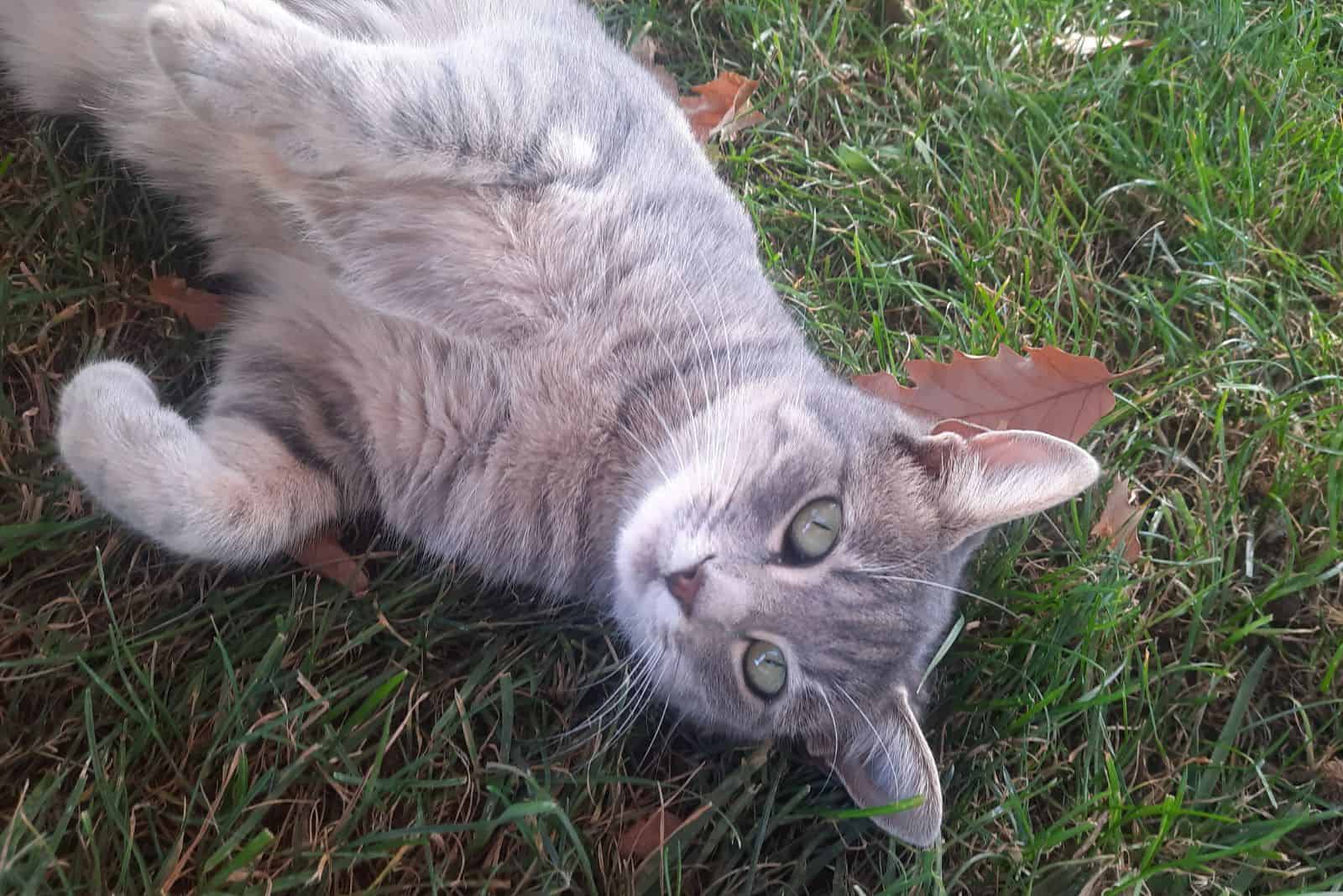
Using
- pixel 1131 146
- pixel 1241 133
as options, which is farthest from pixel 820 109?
pixel 1241 133

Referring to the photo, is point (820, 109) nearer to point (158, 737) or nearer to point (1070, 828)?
point (1070, 828)

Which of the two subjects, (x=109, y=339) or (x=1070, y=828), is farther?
(x=109, y=339)

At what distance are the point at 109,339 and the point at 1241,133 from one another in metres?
3.02

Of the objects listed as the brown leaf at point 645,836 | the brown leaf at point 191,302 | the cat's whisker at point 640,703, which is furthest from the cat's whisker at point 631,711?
the brown leaf at point 191,302

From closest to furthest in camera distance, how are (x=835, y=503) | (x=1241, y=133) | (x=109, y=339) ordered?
1. (x=835, y=503)
2. (x=109, y=339)
3. (x=1241, y=133)

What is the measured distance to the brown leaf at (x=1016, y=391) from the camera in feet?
7.43

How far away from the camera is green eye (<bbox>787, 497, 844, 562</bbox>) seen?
178 cm

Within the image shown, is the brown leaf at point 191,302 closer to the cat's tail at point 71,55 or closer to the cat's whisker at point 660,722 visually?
the cat's tail at point 71,55

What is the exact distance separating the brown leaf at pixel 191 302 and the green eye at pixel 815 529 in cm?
141

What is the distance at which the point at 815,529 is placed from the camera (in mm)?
1792

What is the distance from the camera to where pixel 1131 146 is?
9.20ft

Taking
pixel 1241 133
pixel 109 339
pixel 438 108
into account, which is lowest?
pixel 109 339

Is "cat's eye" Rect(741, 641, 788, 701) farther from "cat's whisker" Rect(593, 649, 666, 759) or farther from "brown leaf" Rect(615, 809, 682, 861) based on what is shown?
"brown leaf" Rect(615, 809, 682, 861)

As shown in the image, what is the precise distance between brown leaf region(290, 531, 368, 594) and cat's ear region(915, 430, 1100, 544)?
3.91 feet
